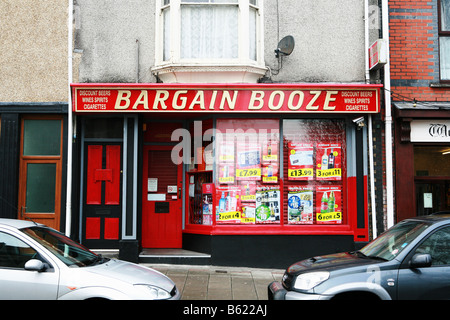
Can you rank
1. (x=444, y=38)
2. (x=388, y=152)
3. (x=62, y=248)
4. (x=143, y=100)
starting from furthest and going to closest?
(x=444, y=38) → (x=388, y=152) → (x=143, y=100) → (x=62, y=248)

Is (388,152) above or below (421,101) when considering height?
below

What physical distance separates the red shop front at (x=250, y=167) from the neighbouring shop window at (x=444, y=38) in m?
1.96

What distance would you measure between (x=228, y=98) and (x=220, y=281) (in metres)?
3.85

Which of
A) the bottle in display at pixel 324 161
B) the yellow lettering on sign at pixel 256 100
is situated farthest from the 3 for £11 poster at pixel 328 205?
the yellow lettering on sign at pixel 256 100

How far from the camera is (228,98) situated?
9.48 m

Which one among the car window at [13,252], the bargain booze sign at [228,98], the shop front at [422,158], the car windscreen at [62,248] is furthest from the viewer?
the shop front at [422,158]

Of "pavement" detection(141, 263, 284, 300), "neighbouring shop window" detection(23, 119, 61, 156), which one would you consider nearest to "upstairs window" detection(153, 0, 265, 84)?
"neighbouring shop window" detection(23, 119, 61, 156)

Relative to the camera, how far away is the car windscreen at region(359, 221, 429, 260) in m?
5.32

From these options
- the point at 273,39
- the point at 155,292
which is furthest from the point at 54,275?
the point at 273,39

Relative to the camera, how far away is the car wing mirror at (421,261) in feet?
16.0

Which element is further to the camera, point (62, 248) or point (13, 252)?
point (62, 248)

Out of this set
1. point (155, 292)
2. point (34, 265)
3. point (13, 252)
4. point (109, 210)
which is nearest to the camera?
point (34, 265)

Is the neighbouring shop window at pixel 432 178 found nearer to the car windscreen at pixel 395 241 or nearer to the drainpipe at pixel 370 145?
the drainpipe at pixel 370 145

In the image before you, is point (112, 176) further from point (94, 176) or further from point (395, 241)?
point (395, 241)
